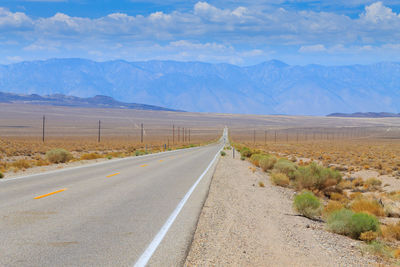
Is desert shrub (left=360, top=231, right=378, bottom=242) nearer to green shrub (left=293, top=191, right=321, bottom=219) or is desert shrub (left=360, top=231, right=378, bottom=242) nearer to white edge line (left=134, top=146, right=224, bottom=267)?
green shrub (left=293, top=191, right=321, bottom=219)

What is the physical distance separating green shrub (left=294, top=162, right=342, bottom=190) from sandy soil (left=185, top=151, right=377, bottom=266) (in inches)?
227

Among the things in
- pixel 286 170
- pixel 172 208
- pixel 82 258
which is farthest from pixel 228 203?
pixel 286 170

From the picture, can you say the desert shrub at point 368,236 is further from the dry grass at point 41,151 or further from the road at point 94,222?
the dry grass at point 41,151

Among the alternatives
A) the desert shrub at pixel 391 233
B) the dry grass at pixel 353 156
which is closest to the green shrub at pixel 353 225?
the desert shrub at pixel 391 233

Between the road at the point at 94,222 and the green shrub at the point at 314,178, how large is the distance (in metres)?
5.61

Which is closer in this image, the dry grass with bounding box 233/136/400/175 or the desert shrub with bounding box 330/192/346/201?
the desert shrub with bounding box 330/192/346/201

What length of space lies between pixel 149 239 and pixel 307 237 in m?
3.42

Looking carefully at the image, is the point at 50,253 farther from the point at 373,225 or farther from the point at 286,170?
the point at 286,170

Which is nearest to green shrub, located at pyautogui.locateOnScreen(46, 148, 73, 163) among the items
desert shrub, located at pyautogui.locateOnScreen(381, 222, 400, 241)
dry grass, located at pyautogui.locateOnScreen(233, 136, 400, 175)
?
dry grass, located at pyautogui.locateOnScreen(233, 136, 400, 175)

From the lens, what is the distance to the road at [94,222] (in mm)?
6508

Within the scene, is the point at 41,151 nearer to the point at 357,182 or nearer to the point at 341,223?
the point at 357,182

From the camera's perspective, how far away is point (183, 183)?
1645cm

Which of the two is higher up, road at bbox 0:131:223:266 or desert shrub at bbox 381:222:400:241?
road at bbox 0:131:223:266

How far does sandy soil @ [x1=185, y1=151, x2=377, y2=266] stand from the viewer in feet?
22.9
